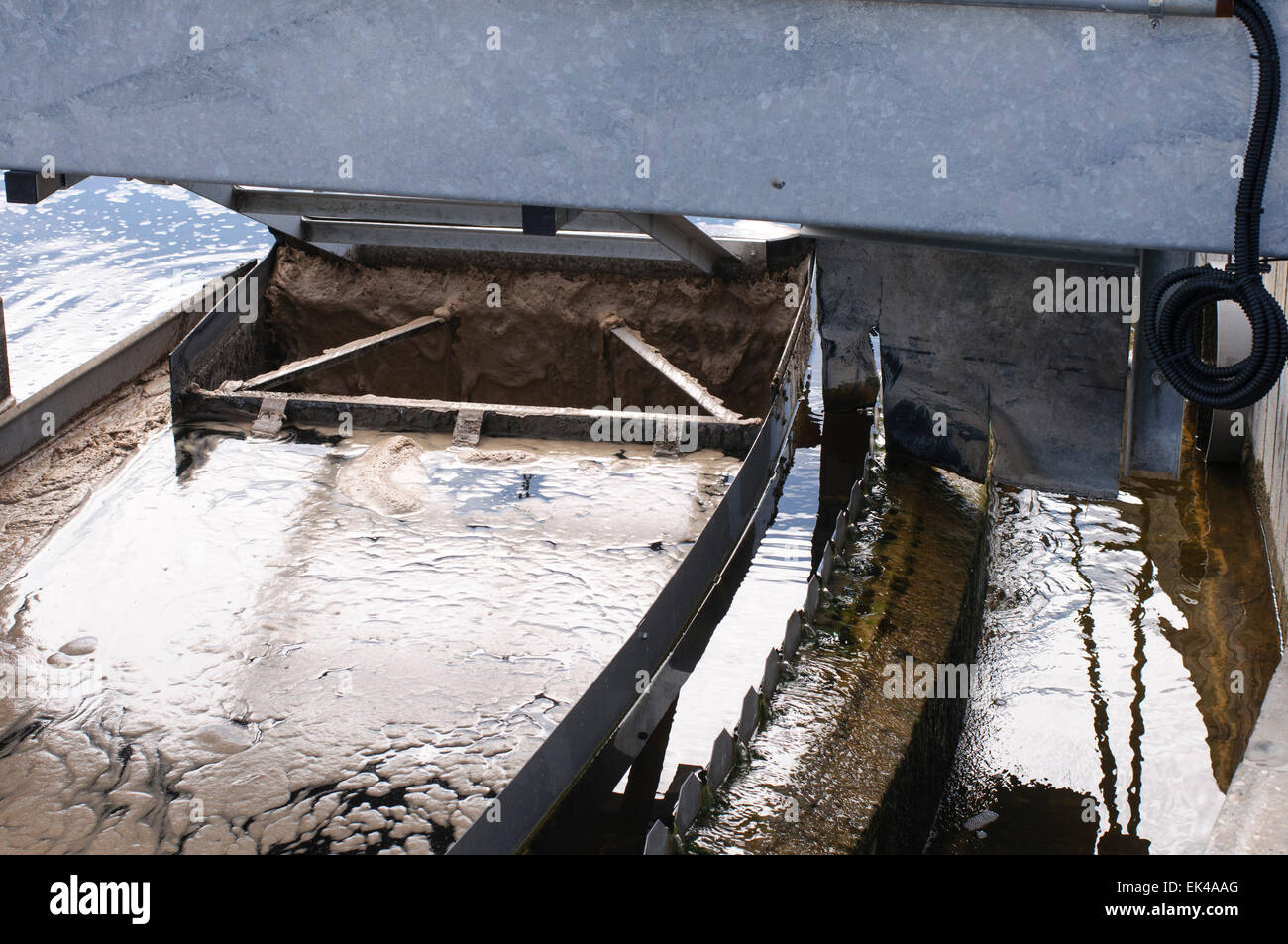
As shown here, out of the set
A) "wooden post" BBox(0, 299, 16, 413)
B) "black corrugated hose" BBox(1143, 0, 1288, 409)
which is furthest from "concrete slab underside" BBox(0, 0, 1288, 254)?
"wooden post" BBox(0, 299, 16, 413)

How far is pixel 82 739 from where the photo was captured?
4.36 meters

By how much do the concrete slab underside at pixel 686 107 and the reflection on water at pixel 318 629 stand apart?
223 cm

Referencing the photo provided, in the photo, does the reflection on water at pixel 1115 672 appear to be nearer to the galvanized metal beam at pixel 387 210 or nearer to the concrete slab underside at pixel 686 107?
the galvanized metal beam at pixel 387 210

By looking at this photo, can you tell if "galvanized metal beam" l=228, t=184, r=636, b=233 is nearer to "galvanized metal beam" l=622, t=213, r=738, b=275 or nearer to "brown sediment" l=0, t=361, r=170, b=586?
"galvanized metal beam" l=622, t=213, r=738, b=275

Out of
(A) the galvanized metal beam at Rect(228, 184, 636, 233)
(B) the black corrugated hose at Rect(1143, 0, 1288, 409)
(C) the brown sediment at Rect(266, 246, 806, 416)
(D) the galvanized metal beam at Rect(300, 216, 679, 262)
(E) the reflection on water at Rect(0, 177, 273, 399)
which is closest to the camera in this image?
(B) the black corrugated hose at Rect(1143, 0, 1288, 409)

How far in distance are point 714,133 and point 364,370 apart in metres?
6.08

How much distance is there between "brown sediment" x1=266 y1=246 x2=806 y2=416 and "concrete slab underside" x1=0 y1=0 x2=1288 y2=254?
5302mm

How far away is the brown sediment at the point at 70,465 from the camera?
589cm

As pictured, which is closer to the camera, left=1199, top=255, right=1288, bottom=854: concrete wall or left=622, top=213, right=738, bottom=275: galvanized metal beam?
left=1199, top=255, right=1288, bottom=854: concrete wall

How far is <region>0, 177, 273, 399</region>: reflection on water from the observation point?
329 inches

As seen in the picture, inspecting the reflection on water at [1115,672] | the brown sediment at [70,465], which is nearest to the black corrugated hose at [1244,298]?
the reflection on water at [1115,672]

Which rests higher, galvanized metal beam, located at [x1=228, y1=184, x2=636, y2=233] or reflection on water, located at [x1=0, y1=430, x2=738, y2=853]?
galvanized metal beam, located at [x1=228, y1=184, x2=636, y2=233]

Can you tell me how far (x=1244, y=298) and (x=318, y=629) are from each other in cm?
370

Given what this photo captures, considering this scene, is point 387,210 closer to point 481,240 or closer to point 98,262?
point 481,240
